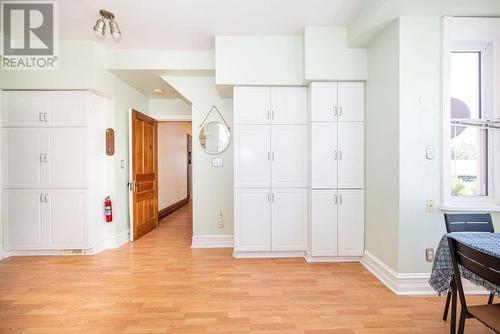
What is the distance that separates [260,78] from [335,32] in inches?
41.1

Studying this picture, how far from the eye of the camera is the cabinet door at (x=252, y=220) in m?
3.33

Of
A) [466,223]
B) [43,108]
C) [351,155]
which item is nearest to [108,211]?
[43,108]

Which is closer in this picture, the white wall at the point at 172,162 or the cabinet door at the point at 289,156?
the cabinet door at the point at 289,156

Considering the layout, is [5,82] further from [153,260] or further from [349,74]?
[349,74]

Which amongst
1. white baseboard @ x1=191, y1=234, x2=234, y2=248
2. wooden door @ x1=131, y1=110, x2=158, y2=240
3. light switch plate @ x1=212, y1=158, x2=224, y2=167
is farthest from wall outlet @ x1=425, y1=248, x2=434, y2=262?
wooden door @ x1=131, y1=110, x2=158, y2=240


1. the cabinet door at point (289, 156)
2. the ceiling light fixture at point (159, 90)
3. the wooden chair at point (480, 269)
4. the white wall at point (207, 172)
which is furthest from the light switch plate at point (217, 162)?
the wooden chair at point (480, 269)

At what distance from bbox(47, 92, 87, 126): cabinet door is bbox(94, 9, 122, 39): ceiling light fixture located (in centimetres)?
115

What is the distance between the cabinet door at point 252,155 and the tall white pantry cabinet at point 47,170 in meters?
2.06

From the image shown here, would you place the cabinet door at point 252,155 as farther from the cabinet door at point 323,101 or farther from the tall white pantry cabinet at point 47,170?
the tall white pantry cabinet at point 47,170

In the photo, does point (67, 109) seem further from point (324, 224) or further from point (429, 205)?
point (429, 205)

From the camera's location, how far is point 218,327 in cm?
198

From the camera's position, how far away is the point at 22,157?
3.41 meters

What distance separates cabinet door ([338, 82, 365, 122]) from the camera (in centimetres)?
316

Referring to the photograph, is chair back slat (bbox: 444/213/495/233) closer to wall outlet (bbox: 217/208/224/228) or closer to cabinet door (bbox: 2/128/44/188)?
wall outlet (bbox: 217/208/224/228)
